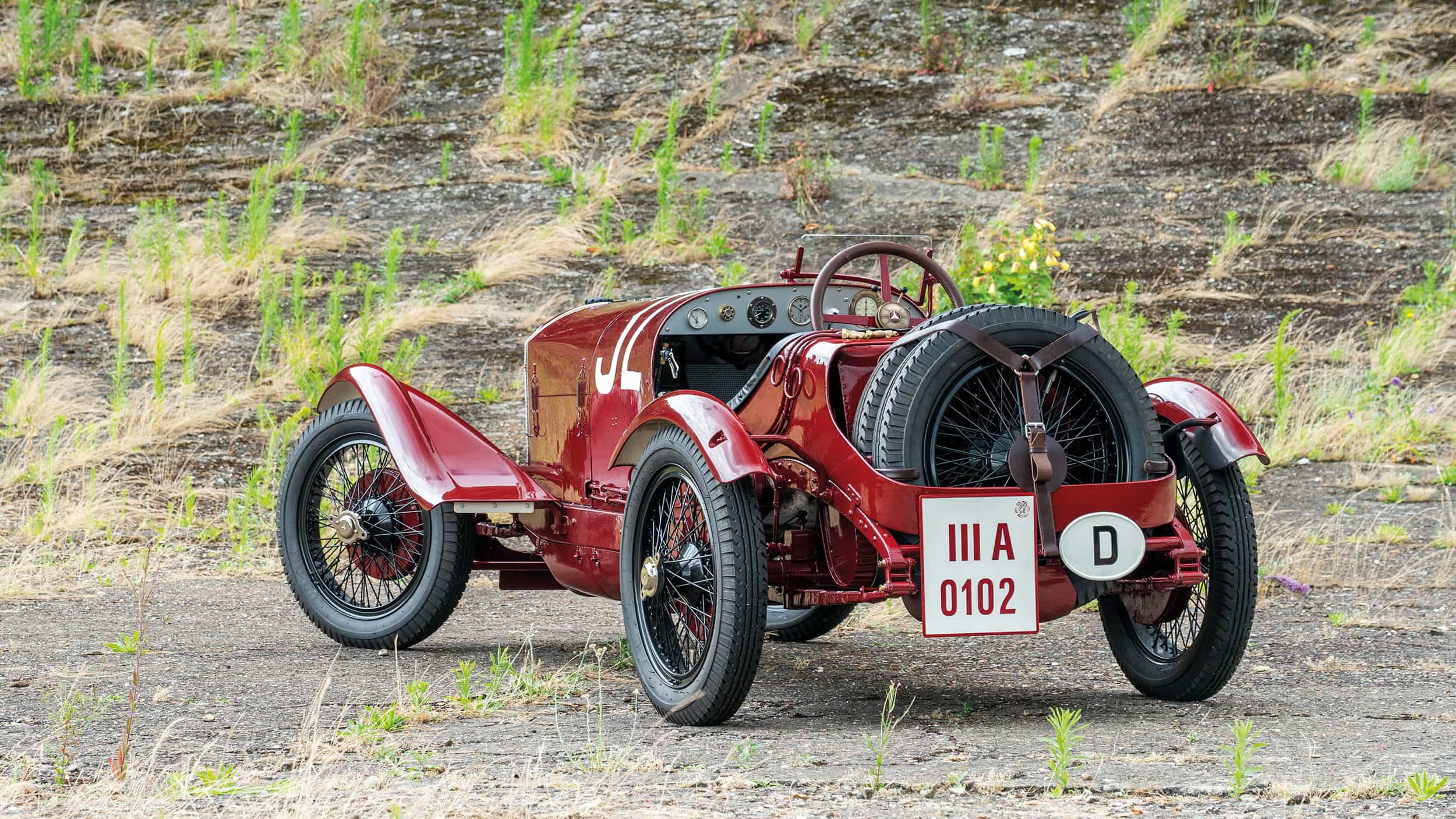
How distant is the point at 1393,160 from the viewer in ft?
47.3

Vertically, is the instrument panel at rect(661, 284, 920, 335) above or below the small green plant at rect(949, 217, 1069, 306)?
below

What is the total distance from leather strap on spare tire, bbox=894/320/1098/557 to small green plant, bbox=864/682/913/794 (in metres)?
0.63

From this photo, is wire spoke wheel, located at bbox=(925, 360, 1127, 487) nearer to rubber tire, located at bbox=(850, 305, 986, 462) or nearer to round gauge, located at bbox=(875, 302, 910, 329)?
rubber tire, located at bbox=(850, 305, 986, 462)

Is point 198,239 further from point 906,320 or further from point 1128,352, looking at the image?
point 906,320

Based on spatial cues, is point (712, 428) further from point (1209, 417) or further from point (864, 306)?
point (1209, 417)

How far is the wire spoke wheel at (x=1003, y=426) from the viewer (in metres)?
4.16

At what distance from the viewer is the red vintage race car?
402cm

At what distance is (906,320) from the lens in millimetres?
5211

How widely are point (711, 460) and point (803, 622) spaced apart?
91.3 inches

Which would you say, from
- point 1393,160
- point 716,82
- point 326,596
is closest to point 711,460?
point 326,596

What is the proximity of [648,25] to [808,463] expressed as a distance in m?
14.4

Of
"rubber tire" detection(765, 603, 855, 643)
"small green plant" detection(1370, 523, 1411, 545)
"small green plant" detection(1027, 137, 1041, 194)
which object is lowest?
"rubber tire" detection(765, 603, 855, 643)

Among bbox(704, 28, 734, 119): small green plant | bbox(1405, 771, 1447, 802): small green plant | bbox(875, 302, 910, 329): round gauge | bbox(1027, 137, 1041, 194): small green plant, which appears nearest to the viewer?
bbox(1405, 771, 1447, 802): small green plant

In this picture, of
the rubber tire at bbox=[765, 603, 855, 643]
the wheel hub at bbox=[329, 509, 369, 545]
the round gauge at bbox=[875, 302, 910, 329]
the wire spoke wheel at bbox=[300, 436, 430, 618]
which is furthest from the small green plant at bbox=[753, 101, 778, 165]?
the round gauge at bbox=[875, 302, 910, 329]
